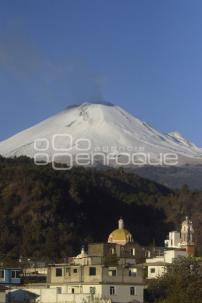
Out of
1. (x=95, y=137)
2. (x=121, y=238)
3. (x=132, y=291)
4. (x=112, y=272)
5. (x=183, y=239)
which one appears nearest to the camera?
(x=132, y=291)

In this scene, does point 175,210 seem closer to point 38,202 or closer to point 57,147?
point 38,202

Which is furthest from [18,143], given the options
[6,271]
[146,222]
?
[6,271]

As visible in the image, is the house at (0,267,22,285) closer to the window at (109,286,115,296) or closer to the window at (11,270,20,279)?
the window at (11,270,20,279)

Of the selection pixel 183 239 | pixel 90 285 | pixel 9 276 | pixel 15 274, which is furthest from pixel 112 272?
pixel 183 239

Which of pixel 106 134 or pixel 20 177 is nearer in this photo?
pixel 20 177

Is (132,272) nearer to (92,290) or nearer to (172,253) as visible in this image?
(92,290)

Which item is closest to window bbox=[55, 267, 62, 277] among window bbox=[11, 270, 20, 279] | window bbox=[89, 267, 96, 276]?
window bbox=[89, 267, 96, 276]

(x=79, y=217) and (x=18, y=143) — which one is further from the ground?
(x=18, y=143)
